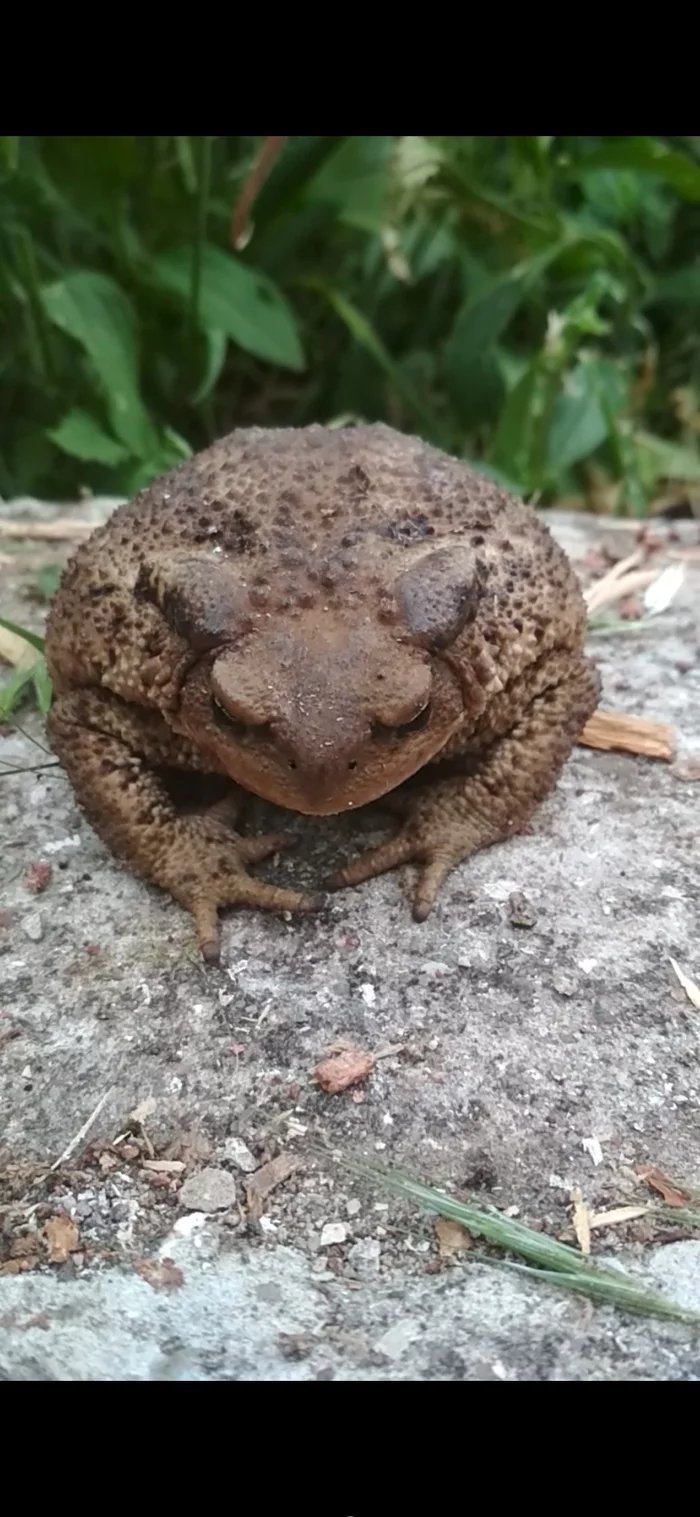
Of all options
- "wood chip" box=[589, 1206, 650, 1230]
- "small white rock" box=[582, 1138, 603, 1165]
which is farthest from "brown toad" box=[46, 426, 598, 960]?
"wood chip" box=[589, 1206, 650, 1230]

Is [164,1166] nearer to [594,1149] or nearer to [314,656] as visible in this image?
[594,1149]

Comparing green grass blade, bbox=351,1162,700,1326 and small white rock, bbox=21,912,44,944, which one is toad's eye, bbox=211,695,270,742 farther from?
green grass blade, bbox=351,1162,700,1326

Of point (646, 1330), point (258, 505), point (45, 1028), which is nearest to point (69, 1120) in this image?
point (45, 1028)

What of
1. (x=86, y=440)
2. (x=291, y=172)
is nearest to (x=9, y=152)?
(x=86, y=440)

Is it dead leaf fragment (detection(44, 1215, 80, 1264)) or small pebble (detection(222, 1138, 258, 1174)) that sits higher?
small pebble (detection(222, 1138, 258, 1174))

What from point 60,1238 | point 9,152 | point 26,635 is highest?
point 9,152

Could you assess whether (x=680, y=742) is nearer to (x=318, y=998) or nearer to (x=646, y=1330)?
(x=318, y=998)

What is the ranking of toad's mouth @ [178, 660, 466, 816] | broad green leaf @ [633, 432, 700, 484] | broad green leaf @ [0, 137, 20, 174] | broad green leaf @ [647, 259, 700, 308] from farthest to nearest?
broad green leaf @ [647, 259, 700, 308] < broad green leaf @ [633, 432, 700, 484] < broad green leaf @ [0, 137, 20, 174] < toad's mouth @ [178, 660, 466, 816]
